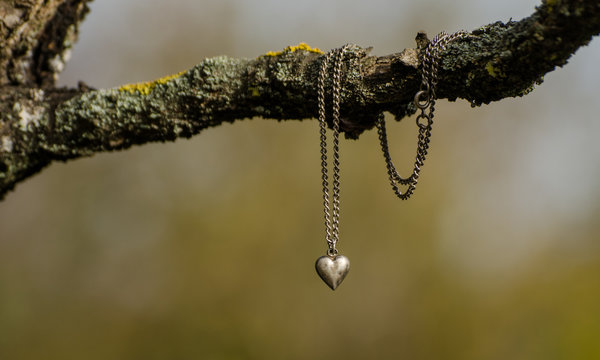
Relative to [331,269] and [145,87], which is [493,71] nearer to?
[331,269]

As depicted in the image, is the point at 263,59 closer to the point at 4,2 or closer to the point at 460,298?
the point at 4,2

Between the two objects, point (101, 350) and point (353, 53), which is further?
point (101, 350)

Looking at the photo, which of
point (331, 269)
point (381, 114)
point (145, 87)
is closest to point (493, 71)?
point (381, 114)

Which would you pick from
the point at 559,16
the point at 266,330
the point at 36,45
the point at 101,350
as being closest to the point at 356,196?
the point at 266,330

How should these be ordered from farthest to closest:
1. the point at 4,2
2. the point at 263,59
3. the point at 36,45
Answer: the point at 36,45 < the point at 4,2 < the point at 263,59

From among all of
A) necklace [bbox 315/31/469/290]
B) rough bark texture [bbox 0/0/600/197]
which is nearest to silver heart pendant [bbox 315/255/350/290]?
necklace [bbox 315/31/469/290]

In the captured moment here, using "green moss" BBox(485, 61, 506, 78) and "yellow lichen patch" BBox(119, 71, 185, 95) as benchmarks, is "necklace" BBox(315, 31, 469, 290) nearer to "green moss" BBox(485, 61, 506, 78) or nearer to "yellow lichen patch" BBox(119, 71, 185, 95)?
"green moss" BBox(485, 61, 506, 78)

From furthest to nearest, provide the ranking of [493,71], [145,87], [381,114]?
1. [145,87]
2. [381,114]
3. [493,71]

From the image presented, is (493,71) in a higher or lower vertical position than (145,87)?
lower
